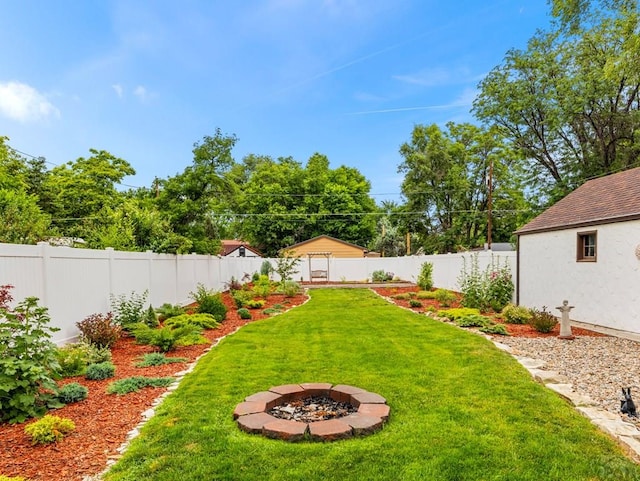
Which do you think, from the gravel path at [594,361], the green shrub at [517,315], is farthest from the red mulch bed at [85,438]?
the green shrub at [517,315]

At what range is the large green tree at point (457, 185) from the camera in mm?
29328

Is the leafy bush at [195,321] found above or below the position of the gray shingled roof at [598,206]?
below

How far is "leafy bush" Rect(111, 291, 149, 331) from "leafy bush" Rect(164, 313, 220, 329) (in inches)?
23.2

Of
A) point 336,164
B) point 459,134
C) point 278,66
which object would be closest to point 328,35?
point 278,66

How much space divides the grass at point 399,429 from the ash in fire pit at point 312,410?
47 cm

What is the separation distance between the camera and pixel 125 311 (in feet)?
25.7

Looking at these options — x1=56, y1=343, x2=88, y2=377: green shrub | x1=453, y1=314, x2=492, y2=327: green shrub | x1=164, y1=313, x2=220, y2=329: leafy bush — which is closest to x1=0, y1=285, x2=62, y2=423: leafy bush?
x1=56, y1=343, x2=88, y2=377: green shrub

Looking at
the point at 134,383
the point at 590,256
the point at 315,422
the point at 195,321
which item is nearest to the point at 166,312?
the point at 195,321

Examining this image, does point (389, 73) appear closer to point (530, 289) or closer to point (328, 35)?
point (328, 35)

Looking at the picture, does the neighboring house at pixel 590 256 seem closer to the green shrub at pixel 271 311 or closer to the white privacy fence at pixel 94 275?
the white privacy fence at pixel 94 275

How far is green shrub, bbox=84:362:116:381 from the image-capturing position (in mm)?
5016

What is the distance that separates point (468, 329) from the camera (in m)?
8.32

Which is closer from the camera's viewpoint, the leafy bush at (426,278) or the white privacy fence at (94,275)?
the white privacy fence at (94,275)

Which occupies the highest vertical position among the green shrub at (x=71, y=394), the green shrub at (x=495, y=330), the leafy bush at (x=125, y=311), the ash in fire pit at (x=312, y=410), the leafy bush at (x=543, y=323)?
the leafy bush at (x=125, y=311)
